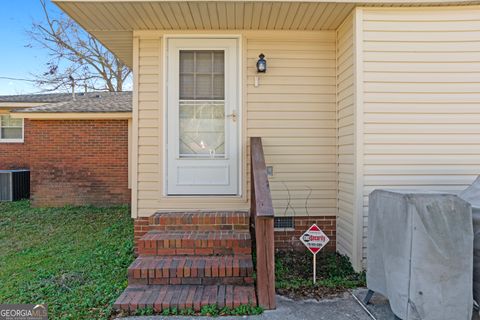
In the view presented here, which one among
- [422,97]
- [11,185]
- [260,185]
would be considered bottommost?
[11,185]

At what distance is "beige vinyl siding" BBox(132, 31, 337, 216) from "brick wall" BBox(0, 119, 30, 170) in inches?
323

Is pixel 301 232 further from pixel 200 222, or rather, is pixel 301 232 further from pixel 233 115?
pixel 233 115

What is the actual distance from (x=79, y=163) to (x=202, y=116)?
549 centimetres

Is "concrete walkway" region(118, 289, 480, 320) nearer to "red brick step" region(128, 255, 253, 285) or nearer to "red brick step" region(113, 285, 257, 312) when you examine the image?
"red brick step" region(113, 285, 257, 312)

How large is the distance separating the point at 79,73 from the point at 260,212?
16334mm

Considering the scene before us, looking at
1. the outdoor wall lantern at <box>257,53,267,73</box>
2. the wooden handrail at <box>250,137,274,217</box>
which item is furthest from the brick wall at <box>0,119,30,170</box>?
the wooden handrail at <box>250,137,274,217</box>

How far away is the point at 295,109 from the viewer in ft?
14.6

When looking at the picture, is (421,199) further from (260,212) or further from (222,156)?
(222,156)

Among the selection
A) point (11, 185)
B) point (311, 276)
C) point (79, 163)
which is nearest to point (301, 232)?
point (311, 276)

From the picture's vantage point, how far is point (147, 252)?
138 inches

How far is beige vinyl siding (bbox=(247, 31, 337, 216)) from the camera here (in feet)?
14.5

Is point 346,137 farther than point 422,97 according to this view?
Yes

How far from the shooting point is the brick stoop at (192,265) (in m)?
2.90

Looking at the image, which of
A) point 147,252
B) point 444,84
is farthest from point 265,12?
point 147,252
